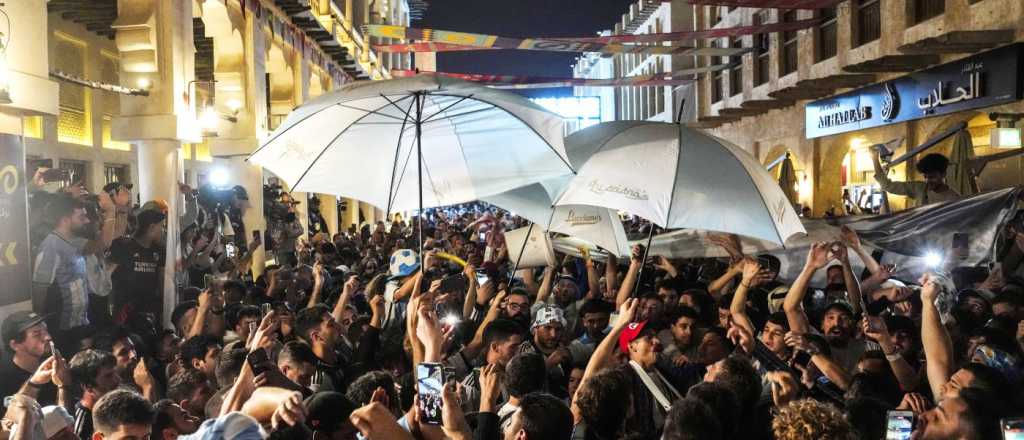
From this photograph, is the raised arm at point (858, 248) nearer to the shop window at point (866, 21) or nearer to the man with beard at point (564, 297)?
the man with beard at point (564, 297)

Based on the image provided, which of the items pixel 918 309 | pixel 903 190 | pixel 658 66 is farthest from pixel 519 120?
pixel 658 66

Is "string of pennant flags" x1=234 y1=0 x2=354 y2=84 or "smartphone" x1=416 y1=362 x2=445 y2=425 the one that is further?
"string of pennant flags" x1=234 y1=0 x2=354 y2=84

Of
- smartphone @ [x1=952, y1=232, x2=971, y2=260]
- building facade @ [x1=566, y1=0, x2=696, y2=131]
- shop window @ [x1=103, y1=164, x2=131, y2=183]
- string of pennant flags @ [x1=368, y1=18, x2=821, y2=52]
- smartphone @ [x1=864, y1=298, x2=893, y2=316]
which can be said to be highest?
building facade @ [x1=566, y1=0, x2=696, y2=131]

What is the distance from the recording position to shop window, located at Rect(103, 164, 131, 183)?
18047 millimetres

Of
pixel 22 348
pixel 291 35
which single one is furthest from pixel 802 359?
pixel 291 35

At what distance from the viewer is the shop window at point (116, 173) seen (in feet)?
59.2

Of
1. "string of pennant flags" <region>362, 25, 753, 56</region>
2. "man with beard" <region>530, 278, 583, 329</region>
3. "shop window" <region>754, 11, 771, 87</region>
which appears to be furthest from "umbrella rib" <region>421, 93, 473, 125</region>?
"shop window" <region>754, 11, 771, 87</region>

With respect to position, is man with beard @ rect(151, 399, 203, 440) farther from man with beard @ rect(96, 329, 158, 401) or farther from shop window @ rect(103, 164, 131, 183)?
shop window @ rect(103, 164, 131, 183)

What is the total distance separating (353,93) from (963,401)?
13.2 feet

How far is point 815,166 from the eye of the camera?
2398 cm

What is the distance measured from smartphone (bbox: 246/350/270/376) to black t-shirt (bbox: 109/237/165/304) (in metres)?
4.85

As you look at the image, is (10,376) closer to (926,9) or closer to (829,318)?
(829,318)

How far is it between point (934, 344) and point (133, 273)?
23.5ft

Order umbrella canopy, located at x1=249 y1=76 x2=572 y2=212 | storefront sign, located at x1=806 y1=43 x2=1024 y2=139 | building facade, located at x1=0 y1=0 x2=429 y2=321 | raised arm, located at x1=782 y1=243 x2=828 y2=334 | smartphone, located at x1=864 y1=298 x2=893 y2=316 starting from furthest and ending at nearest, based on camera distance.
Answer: storefront sign, located at x1=806 y1=43 x2=1024 y2=139 < building facade, located at x1=0 y1=0 x2=429 y2=321 < smartphone, located at x1=864 y1=298 x2=893 y2=316 < umbrella canopy, located at x1=249 y1=76 x2=572 y2=212 < raised arm, located at x1=782 y1=243 x2=828 y2=334
